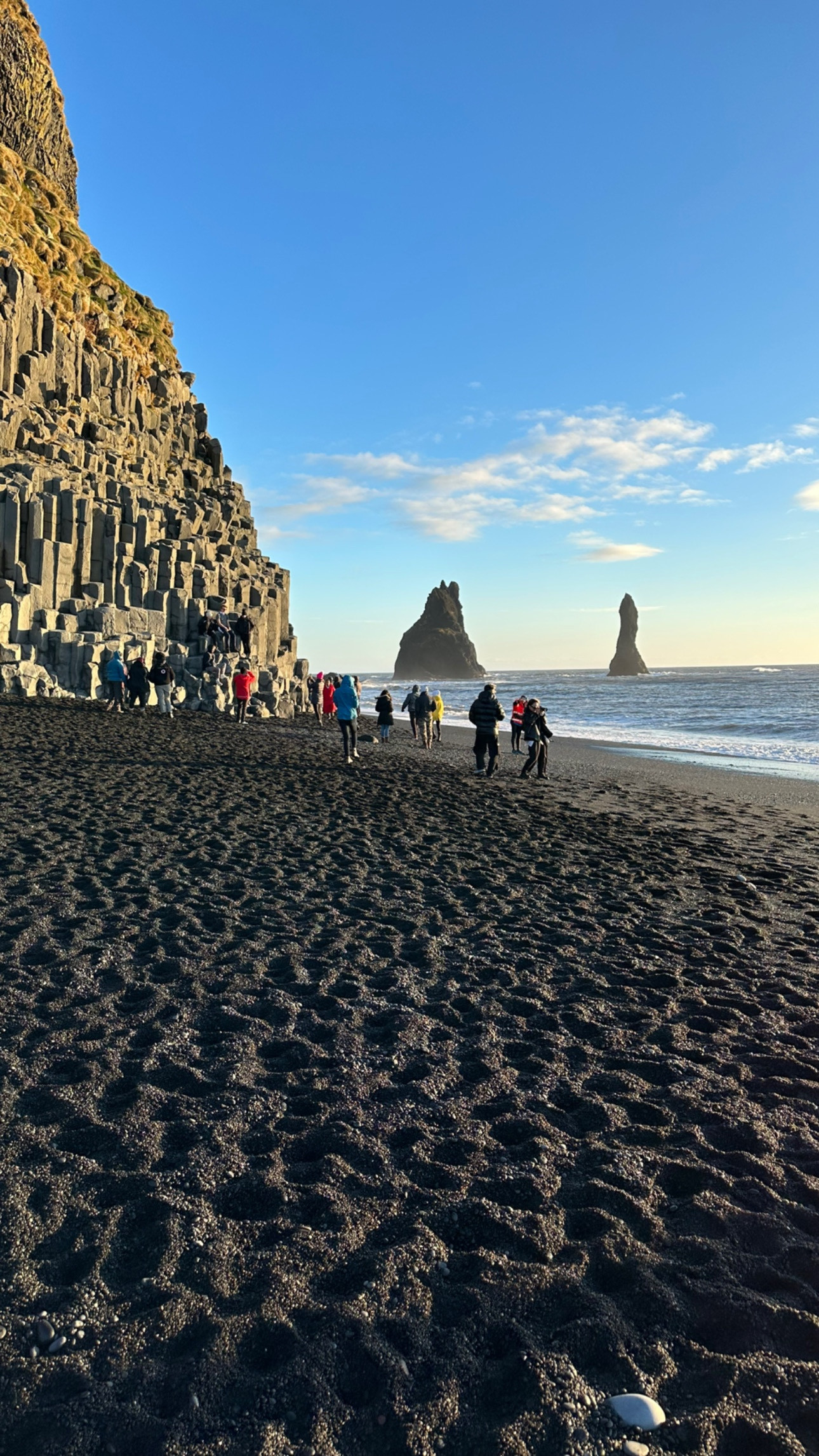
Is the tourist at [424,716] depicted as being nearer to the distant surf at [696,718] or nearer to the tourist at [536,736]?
the tourist at [536,736]

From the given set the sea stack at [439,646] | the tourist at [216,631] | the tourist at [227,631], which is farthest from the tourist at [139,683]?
Result: the sea stack at [439,646]

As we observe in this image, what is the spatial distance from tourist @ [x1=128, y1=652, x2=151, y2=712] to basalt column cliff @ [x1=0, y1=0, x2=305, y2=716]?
228cm

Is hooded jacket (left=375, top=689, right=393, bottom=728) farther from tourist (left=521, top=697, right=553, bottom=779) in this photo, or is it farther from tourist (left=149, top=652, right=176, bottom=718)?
tourist (left=149, top=652, right=176, bottom=718)

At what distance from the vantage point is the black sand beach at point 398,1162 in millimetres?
2539

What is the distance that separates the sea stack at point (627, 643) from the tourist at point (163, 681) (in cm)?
16320

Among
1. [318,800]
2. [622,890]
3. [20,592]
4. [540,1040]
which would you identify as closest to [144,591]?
[20,592]

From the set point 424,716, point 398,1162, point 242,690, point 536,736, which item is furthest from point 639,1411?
point 242,690

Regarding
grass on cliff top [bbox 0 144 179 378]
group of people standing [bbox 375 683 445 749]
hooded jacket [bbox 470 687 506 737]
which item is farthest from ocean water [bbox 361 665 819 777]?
grass on cliff top [bbox 0 144 179 378]

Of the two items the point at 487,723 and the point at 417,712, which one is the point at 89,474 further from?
the point at 487,723

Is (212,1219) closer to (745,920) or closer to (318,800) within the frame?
(745,920)

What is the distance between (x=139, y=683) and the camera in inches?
1014

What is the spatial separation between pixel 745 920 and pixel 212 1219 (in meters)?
6.42

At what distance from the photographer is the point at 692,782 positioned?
19422mm

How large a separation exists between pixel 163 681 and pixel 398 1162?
75.5 feet
